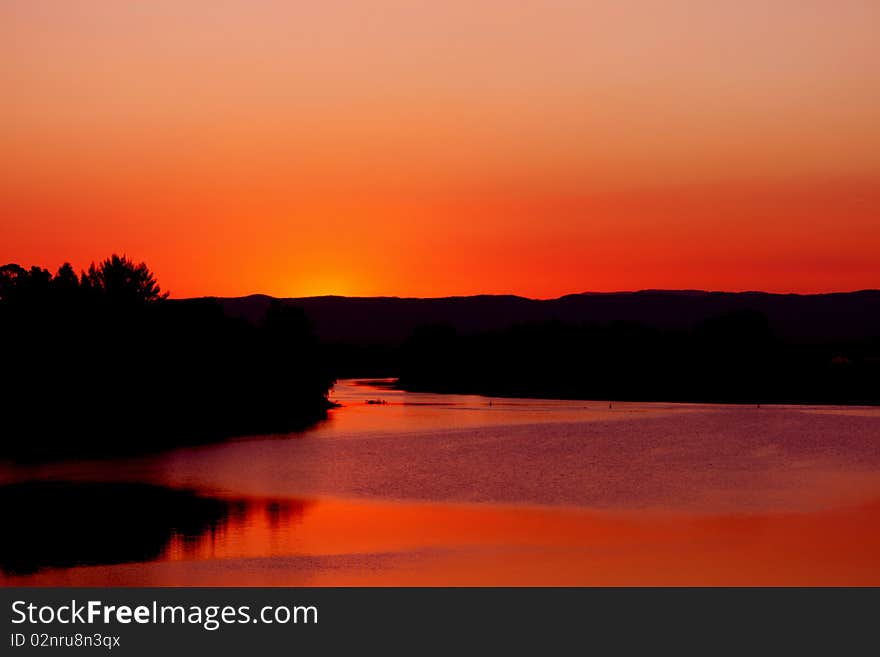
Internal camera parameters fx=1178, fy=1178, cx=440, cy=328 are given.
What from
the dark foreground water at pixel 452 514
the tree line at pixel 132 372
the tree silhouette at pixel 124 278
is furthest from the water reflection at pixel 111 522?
the tree silhouette at pixel 124 278

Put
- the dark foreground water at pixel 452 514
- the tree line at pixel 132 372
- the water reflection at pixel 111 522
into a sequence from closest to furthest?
the dark foreground water at pixel 452 514, the water reflection at pixel 111 522, the tree line at pixel 132 372

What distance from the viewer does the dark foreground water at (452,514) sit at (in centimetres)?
2941

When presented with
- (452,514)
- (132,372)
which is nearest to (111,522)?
(452,514)

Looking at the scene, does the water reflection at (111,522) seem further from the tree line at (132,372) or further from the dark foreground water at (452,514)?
the tree line at (132,372)

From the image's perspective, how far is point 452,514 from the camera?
40.0 m

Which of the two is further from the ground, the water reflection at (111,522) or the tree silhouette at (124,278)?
the tree silhouette at (124,278)

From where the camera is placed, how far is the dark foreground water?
96.5 feet

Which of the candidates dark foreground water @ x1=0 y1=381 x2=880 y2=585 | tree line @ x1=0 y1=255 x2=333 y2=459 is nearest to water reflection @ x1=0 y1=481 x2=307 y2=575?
dark foreground water @ x1=0 y1=381 x2=880 y2=585

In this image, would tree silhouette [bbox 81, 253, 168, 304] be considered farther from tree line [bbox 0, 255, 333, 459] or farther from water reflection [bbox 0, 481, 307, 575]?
water reflection [bbox 0, 481, 307, 575]

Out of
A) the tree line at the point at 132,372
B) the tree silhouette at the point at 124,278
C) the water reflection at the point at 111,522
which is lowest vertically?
the water reflection at the point at 111,522

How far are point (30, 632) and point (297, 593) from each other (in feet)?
20.6

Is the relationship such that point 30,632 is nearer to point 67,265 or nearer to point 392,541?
point 392,541

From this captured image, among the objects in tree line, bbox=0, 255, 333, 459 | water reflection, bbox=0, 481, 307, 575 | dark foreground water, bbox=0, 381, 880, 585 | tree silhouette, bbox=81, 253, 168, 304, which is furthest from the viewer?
tree silhouette, bbox=81, 253, 168, 304

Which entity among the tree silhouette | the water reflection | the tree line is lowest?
the water reflection
